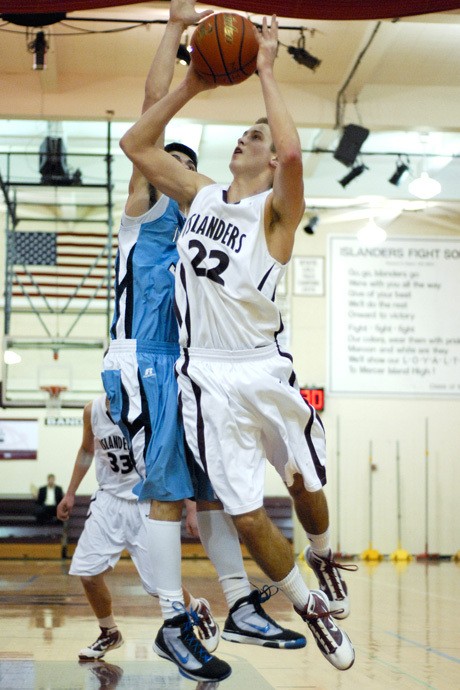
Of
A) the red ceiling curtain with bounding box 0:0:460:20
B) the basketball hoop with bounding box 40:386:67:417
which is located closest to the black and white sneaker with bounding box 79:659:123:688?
the red ceiling curtain with bounding box 0:0:460:20

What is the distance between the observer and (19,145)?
44.1 ft

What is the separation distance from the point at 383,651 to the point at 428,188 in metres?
6.59

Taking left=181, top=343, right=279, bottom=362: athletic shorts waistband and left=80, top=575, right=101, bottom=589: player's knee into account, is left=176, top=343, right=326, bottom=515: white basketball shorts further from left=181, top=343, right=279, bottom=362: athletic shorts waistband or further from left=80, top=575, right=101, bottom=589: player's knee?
left=80, top=575, right=101, bottom=589: player's knee

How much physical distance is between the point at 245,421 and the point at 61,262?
382 inches

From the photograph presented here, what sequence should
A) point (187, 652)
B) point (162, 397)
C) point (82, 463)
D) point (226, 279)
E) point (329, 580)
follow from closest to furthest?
point (187, 652), point (226, 279), point (162, 397), point (329, 580), point (82, 463)

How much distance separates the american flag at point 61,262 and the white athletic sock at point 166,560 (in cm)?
892

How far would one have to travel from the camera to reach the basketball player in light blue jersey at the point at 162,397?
139 inches

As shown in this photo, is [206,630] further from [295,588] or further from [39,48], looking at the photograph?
[39,48]

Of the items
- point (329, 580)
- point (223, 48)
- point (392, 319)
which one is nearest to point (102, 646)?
point (329, 580)

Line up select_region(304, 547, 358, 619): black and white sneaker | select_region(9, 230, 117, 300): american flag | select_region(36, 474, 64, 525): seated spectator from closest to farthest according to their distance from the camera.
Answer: select_region(304, 547, 358, 619): black and white sneaker < select_region(9, 230, 117, 300): american flag < select_region(36, 474, 64, 525): seated spectator

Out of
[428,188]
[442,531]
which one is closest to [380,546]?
[442,531]

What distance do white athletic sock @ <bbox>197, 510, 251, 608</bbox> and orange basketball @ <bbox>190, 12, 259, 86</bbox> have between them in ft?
5.54

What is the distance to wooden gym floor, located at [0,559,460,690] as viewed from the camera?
4.48m

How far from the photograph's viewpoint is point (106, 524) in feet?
17.9
